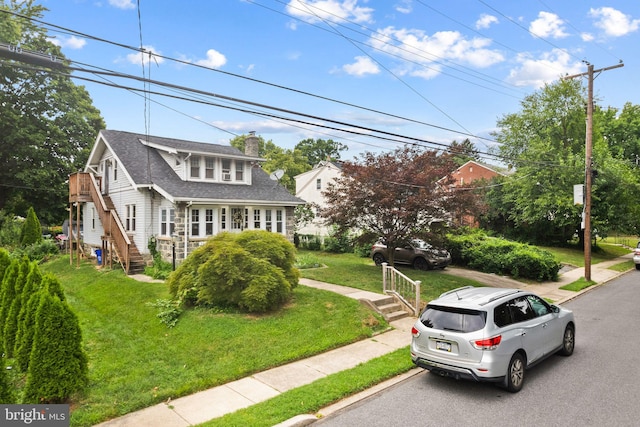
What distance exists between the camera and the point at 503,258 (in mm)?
18484

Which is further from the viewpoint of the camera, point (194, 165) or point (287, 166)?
point (287, 166)

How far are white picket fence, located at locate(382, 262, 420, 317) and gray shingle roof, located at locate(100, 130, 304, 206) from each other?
31.6 ft

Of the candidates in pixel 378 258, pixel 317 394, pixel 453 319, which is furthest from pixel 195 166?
pixel 453 319

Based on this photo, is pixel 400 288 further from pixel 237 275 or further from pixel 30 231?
pixel 30 231

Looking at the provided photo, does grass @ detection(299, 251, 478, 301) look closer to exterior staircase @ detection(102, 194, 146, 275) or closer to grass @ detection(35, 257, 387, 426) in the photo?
grass @ detection(35, 257, 387, 426)

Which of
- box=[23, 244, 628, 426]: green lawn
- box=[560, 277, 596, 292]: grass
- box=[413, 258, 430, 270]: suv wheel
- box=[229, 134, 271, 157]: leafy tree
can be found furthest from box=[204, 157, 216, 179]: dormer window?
box=[229, 134, 271, 157]: leafy tree

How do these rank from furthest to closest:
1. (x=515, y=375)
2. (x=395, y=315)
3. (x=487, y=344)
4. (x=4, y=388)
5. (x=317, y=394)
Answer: (x=395, y=315), (x=515, y=375), (x=317, y=394), (x=487, y=344), (x=4, y=388)

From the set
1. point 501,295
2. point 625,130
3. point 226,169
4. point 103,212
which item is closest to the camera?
point 501,295

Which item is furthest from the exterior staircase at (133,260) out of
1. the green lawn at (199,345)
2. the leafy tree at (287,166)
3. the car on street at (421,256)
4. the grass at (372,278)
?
the leafy tree at (287,166)

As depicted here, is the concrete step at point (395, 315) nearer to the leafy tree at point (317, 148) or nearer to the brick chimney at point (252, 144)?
the brick chimney at point (252, 144)

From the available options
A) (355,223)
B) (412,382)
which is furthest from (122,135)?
(412,382)

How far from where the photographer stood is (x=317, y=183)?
36.0 m

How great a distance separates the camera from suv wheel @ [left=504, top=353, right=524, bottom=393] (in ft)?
20.5

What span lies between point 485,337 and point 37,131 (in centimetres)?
3288
